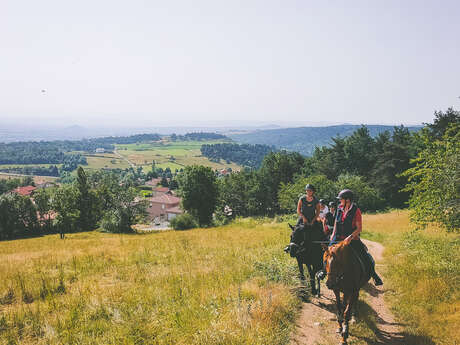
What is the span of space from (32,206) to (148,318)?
209ft

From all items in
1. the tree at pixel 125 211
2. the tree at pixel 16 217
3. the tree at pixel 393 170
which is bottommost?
the tree at pixel 16 217

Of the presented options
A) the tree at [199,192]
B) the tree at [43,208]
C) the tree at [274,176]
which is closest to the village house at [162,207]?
the tree at [43,208]

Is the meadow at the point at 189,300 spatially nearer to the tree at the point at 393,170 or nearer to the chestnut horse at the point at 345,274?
the chestnut horse at the point at 345,274

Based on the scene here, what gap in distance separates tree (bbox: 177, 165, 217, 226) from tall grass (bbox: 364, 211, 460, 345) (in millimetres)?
32115

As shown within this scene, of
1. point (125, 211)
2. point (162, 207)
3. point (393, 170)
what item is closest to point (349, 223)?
point (125, 211)

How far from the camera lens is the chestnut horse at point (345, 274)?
5.88 metres

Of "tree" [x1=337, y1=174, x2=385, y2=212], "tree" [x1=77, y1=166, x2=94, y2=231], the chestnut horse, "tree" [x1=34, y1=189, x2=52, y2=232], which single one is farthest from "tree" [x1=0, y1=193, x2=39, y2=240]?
the chestnut horse

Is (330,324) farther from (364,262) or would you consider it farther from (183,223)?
(183,223)

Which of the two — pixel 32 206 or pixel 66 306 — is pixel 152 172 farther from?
pixel 66 306

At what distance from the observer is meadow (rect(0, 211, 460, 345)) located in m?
5.39

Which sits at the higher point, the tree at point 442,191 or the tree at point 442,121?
the tree at point 442,121

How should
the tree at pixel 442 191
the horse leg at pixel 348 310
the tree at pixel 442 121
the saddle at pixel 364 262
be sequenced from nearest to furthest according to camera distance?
the horse leg at pixel 348 310 → the saddle at pixel 364 262 → the tree at pixel 442 191 → the tree at pixel 442 121

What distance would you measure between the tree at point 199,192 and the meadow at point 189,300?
30653 millimetres

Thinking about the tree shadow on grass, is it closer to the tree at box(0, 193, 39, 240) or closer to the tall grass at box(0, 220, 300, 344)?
the tall grass at box(0, 220, 300, 344)
